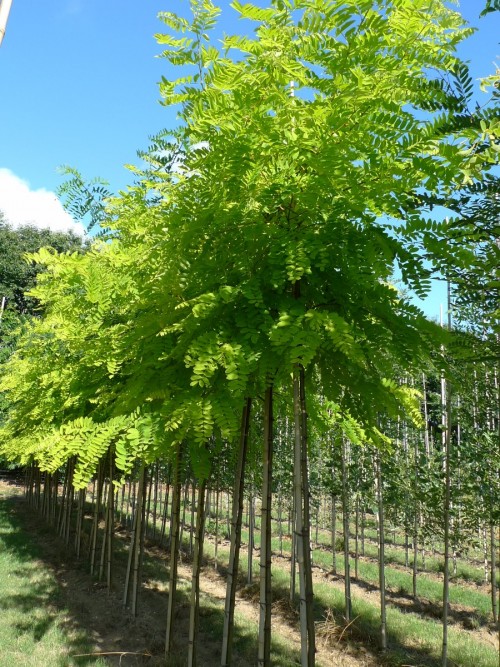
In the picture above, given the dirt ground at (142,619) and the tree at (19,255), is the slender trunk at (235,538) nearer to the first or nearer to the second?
the dirt ground at (142,619)

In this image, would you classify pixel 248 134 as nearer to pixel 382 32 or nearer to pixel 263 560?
pixel 382 32

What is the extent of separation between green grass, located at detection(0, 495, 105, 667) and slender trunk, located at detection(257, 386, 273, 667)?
→ 3945mm

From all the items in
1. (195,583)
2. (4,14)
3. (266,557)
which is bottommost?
(195,583)

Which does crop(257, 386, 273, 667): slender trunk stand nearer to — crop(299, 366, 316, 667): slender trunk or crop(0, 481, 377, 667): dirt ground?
crop(299, 366, 316, 667): slender trunk

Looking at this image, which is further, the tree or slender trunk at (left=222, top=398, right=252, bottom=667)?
the tree

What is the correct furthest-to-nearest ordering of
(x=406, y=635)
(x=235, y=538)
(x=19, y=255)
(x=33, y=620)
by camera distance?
1. (x=19, y=255)
2. (x=406, y=635)
3. (x=33, y=620)
4. (x=235, y=538)

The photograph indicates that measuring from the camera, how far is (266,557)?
3473 millimetres

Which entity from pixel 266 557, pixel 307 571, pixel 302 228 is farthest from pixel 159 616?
pixel 302 228

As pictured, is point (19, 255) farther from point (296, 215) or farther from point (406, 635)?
point (296, 215)

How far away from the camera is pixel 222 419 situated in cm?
277

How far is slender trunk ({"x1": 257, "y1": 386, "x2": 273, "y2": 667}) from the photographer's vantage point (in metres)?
3.36

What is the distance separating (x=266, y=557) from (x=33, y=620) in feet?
20.8

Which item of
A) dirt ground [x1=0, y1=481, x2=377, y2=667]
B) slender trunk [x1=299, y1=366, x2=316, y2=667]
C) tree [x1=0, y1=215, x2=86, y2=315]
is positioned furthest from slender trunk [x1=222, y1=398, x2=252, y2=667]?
tree [x1=0, y1=215, x2=86, y2=315]

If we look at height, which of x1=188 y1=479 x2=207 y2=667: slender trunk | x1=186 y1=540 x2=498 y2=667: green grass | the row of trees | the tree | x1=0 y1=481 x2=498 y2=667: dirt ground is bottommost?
x1=186 y1=540 x2=498 y2=667: green grass
